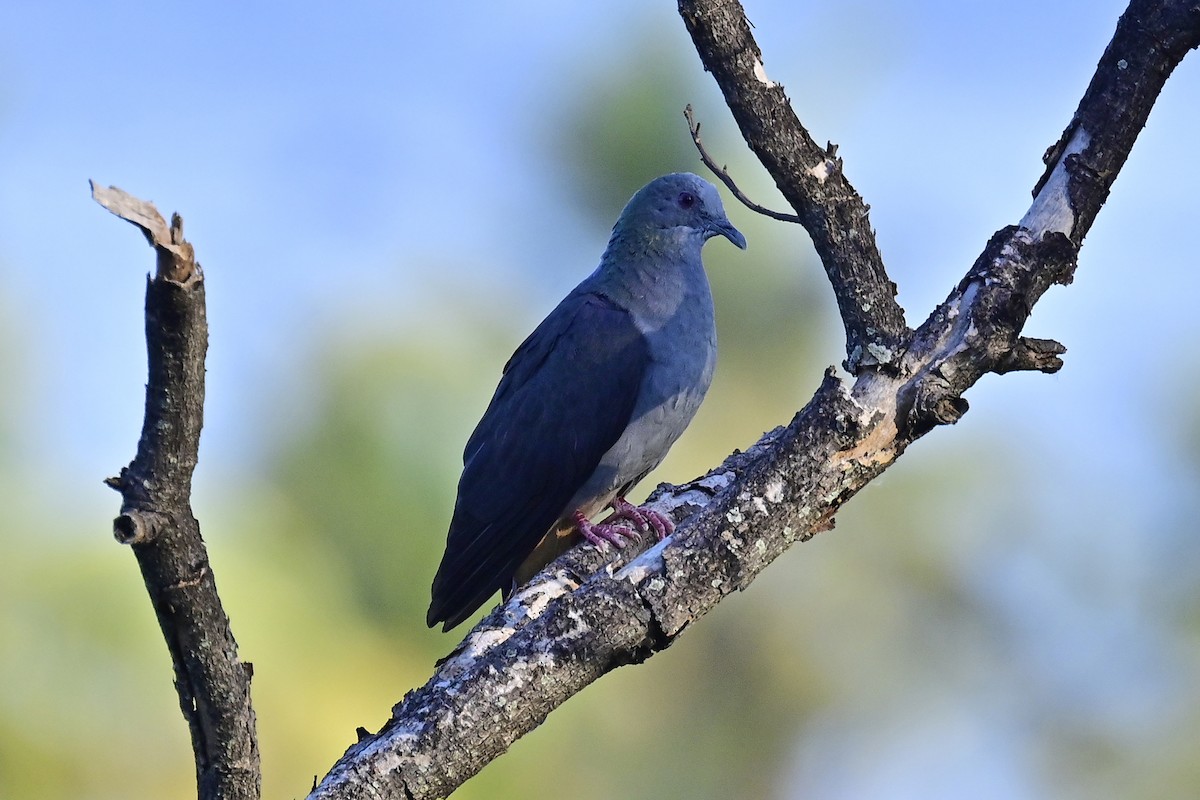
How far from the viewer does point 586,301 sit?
4590 millimetres

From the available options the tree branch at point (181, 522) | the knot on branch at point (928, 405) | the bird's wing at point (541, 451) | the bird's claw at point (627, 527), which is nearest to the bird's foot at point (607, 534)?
the bird's claw at point (627, 527)

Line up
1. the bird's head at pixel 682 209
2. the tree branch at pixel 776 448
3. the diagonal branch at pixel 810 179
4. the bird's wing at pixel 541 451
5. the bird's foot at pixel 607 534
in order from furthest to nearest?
the bird's head at pixel 682 209 < the bird's wing at pixel 541 451 < the bird's foot at pixel 607 534 < the diagonal branch at pixel 810 179 < the tree branch at pixel 776 448

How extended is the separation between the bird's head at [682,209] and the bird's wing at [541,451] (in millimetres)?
433

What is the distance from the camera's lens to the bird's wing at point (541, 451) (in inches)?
167

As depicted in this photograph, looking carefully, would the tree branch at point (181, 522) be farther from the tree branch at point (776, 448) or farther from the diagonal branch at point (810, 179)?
the diagonal branch at point (810, 179)

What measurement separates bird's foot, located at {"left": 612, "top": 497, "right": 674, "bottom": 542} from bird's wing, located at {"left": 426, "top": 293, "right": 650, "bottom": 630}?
10.2 inches

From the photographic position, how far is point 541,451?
4391 mm

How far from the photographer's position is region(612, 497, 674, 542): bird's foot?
4.11 m

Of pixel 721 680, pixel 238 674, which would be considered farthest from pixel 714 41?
pixel 721 680

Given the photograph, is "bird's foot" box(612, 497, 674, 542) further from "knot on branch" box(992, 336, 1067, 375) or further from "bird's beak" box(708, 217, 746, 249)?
"knot on branch" box(992, 336, 1067, 375)

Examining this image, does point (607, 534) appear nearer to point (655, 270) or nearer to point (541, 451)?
point (541, 451)

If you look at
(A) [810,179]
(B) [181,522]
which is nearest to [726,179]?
(A) [810,179]

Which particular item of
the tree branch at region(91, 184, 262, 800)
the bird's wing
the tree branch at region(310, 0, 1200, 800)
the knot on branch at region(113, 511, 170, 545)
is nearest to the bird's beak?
the bird's wing

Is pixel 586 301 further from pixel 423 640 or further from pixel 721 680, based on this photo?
pixel 721 680
